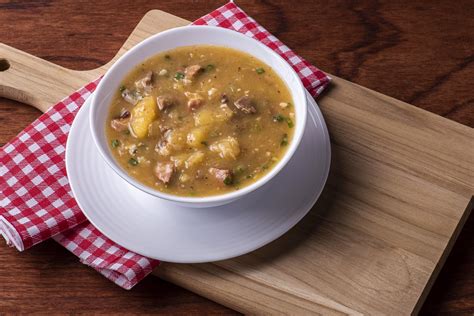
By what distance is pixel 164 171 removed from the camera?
9.88ft

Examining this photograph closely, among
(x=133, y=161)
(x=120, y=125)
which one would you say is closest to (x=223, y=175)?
(x=133, y=161)

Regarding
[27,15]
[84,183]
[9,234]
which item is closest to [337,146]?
[84,183]

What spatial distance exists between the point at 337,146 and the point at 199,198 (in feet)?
2.75

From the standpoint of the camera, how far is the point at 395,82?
3922 mm

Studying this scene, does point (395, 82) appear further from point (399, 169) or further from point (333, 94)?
point (399, 169)

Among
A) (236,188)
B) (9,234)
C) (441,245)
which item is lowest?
(441,245)

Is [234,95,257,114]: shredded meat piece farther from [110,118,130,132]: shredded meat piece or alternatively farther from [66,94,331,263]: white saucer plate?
[110,118,130,132]: shredded meat piece

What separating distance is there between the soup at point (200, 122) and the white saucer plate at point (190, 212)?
22 centimetres

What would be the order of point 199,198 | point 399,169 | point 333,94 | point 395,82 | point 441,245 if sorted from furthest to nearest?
point 395,82 → point 333,94 → point 399,169 → point 441,245 → point 199,198

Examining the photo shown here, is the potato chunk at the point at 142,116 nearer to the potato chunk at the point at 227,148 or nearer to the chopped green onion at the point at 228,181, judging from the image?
the potato chunk at the point at 227,148

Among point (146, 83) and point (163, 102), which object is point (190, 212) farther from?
point (146, 83)

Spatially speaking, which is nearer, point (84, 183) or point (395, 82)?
point (84, 183)

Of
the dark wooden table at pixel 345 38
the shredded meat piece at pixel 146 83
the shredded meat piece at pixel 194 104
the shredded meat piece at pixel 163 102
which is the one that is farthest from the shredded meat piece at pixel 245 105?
the dark wooden table at pixel 345 38

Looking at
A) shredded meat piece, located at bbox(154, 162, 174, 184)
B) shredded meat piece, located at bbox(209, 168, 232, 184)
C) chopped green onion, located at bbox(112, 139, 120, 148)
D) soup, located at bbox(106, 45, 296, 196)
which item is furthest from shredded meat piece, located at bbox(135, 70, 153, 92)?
shredded meat piece, located at bbox(209, 168, 232, 184)
